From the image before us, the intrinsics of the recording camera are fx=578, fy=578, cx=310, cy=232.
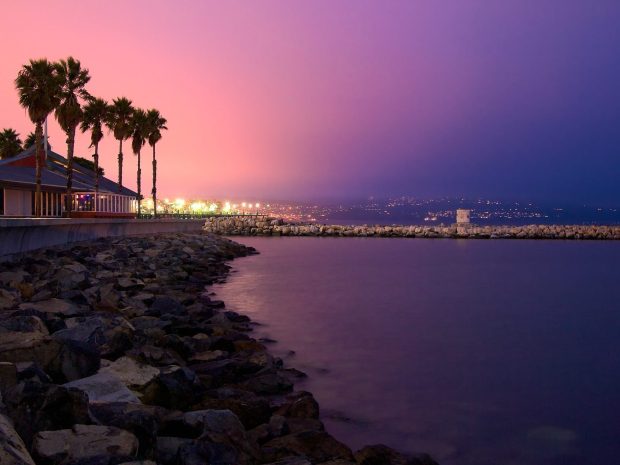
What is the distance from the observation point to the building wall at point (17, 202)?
38.4 m

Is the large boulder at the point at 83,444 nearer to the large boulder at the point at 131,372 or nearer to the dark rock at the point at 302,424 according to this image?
the large boulder at the point at 131,372

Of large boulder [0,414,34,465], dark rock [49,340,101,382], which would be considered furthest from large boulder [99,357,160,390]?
large boulder [0,414,34,465]

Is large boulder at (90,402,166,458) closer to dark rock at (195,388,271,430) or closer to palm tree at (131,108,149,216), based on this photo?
dark rock at (195,388,271,430)

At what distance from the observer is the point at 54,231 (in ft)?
73.2

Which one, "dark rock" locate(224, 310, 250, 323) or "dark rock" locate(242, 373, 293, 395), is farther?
"dark rock" locate(224, 310, 250, 323)

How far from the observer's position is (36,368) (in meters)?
5.43

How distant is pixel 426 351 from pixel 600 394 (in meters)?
3.79

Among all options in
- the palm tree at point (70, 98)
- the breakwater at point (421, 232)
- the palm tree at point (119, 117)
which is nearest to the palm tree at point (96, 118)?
the palm tree at point (119, 117)

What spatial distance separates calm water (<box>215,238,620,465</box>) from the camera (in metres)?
7.53

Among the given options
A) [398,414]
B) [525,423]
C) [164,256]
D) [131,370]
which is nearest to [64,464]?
[131,370]

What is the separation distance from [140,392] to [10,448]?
2810 millimetres

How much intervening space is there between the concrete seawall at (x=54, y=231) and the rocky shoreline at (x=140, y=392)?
234 inches

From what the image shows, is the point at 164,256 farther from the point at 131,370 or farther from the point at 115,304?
the point at 131,370

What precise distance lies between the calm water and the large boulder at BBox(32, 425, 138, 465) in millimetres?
3706
